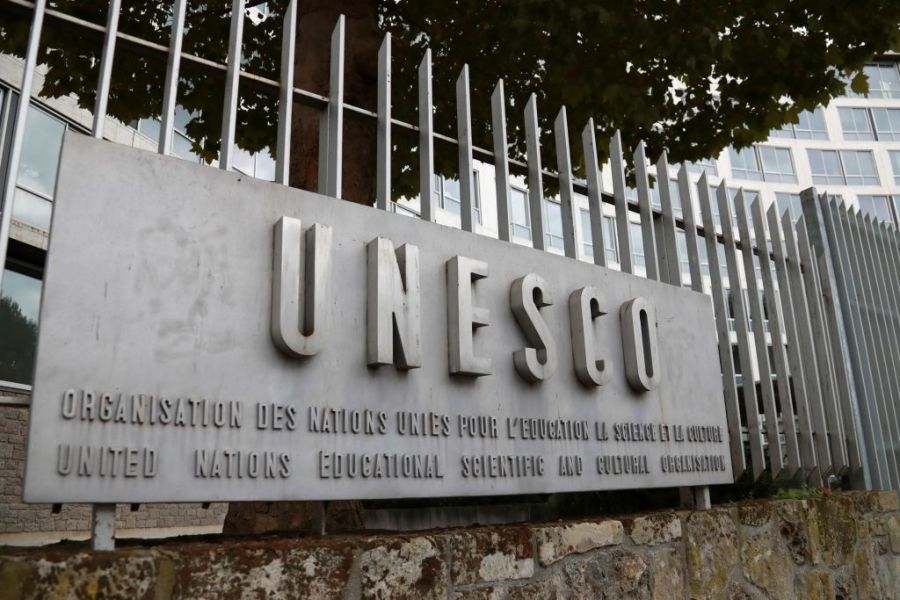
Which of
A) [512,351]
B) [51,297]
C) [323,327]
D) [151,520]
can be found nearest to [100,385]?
[51,297]

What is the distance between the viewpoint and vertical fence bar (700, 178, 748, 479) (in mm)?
4367

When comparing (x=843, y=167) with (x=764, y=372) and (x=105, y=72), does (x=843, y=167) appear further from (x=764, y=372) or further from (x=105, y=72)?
(x=105, y=72)

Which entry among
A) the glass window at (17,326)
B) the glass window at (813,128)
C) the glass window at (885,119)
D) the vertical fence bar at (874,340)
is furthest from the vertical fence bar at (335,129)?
the glass window at (885,119)

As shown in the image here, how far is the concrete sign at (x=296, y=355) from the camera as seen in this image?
2.10m

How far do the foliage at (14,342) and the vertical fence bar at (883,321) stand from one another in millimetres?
11361

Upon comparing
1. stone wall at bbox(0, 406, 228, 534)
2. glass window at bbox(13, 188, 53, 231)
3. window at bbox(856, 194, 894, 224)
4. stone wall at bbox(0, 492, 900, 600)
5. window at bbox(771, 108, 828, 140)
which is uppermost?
window at bbox(771, 108, 828, 140)

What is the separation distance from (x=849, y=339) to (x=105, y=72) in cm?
515

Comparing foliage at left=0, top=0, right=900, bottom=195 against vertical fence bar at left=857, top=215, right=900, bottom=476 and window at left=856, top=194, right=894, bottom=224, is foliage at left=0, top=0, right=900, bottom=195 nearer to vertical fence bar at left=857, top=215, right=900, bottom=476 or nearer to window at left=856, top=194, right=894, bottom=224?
vertical fence bar at left=857, top=215, right=900, bottom=476

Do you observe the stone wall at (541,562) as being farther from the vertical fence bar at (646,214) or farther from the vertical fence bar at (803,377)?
the vertical fence bar at (646,214)

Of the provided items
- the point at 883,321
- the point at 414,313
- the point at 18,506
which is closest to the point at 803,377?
the point at 883,321

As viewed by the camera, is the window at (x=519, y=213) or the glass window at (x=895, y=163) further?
the glass window at (x=895, y=163)

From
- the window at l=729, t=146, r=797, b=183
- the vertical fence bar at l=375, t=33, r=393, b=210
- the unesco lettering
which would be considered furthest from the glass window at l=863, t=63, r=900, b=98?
the vertical fence bar at l=375, t=33, r=393, b=210

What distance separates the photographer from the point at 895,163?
1433 inches

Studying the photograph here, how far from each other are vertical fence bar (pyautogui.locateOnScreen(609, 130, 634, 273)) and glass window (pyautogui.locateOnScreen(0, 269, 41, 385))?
34.9 feet
